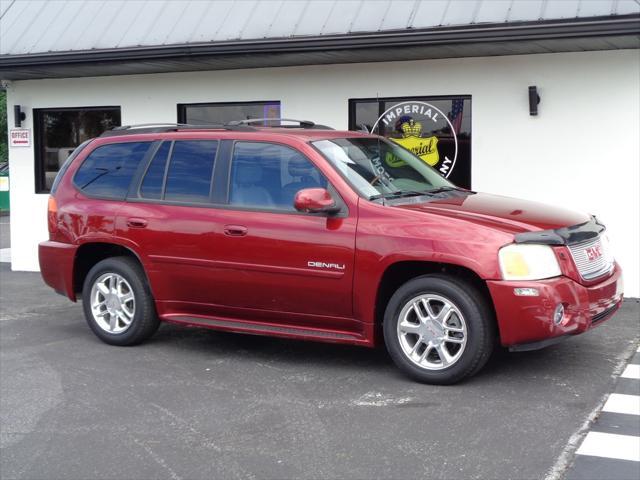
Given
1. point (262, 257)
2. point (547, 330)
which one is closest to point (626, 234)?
point (547, 330)

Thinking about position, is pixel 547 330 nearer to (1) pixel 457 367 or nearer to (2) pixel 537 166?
(1) pixel 457 367

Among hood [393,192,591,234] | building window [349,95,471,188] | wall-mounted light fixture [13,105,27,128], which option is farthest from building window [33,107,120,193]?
hood [393,192,591,234]

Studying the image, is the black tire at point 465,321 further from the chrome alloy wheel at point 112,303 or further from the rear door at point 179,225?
the chrome alloy wheel at point 112,303

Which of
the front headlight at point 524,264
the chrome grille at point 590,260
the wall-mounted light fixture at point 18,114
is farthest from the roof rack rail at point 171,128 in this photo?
the wall-mounted light fixture at point 18,114

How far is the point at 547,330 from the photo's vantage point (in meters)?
5.95

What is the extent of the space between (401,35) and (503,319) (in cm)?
441

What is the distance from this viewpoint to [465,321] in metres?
6.11

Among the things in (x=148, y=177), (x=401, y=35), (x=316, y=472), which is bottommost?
(x=316, y=472)

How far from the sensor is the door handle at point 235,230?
6891 mm

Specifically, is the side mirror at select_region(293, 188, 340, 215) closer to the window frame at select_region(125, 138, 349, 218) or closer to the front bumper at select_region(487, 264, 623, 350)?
the window frame at select_region(125, 138, 349, 218)

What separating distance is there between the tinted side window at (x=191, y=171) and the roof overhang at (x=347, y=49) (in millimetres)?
3049

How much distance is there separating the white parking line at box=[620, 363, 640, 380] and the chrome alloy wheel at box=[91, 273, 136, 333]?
4.06m

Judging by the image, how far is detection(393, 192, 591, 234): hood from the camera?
621 cm

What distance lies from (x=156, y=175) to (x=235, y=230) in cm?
108
